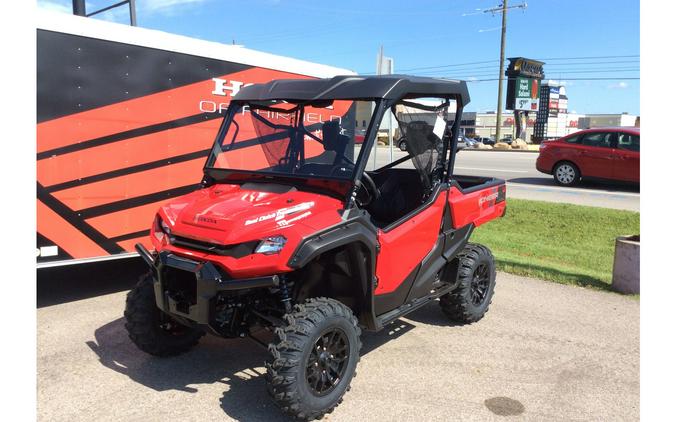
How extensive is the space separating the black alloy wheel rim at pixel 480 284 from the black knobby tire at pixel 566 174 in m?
10.8

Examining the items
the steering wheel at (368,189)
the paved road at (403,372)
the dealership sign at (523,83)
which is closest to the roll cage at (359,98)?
the steering wheel at (368,189)

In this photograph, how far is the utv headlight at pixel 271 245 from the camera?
3.22 metres

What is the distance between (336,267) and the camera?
3.80 metres

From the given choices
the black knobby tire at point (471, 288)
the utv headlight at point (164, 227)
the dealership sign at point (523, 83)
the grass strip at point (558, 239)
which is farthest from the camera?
the dealership sign at point (523, 83)

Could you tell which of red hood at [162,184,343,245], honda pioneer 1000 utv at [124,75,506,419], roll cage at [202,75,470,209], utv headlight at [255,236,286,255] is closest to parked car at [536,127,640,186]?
honda pioneer 1000 utv at [124,75,506,419]

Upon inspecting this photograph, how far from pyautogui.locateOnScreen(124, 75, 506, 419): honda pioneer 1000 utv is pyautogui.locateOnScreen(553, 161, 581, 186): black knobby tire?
1110 cm

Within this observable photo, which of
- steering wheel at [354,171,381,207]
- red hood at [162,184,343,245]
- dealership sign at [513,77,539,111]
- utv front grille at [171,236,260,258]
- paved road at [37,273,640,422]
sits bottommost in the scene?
paved road at [37,273,640,422]

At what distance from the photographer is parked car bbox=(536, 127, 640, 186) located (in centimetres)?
1353

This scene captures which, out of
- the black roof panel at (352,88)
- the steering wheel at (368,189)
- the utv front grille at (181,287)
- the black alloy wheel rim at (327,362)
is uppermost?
the black roof panel at (352,88)

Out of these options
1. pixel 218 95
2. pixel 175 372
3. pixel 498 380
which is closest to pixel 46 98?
pixel 218 95

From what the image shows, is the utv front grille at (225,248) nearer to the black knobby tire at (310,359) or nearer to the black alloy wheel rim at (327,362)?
the black knobby tire at (310,359)

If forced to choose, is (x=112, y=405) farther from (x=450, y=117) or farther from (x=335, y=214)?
(x=450, y=117)

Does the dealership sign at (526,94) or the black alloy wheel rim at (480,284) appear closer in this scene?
the black alloy wheel rim at (480,284)

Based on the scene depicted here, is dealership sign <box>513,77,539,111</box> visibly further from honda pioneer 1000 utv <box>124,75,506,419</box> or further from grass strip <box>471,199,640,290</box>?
honda pioneer 1000 utv <box>124,75,506,419</box>
